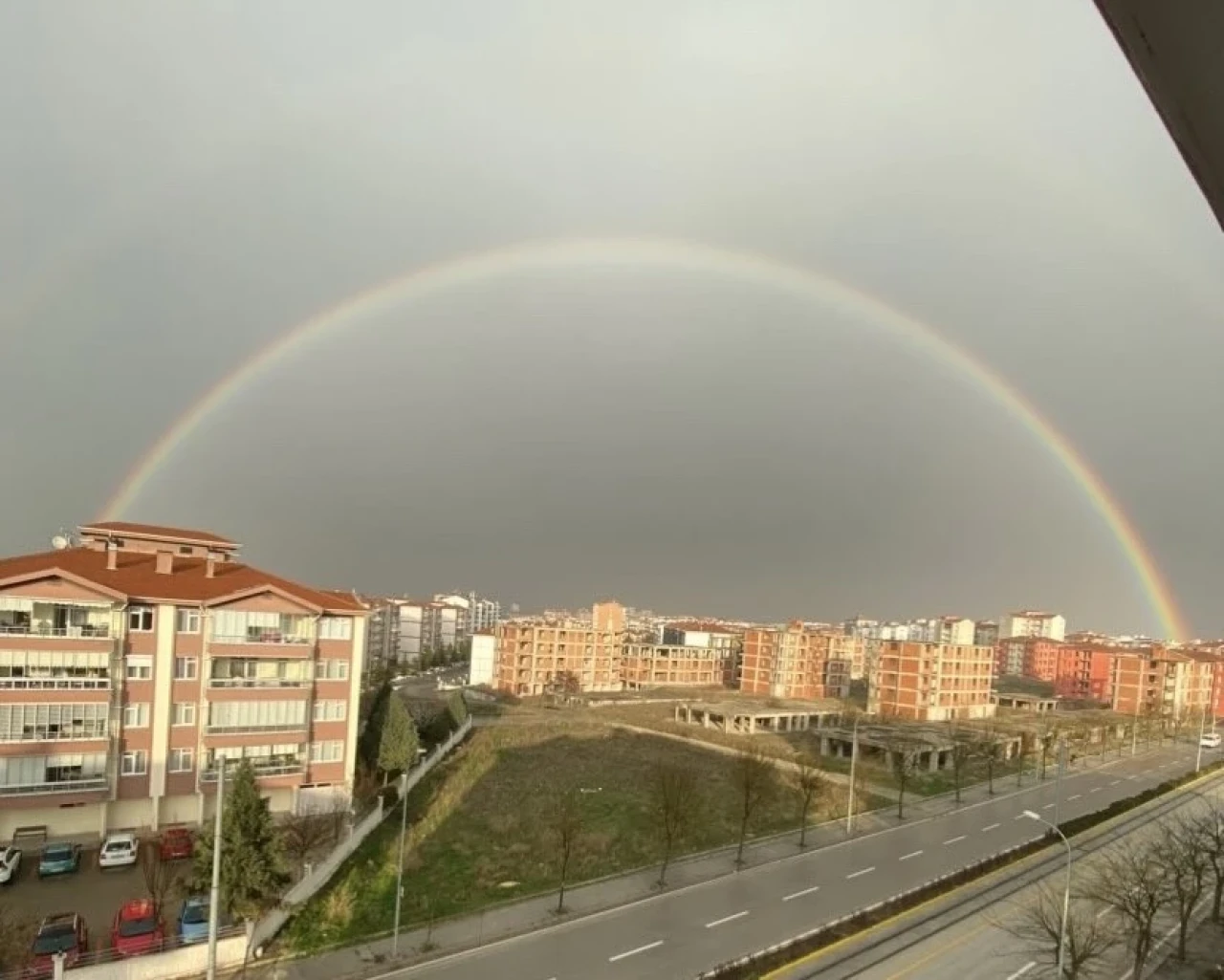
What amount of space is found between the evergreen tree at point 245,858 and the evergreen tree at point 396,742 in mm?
11775

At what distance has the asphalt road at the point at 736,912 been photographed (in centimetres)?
1405

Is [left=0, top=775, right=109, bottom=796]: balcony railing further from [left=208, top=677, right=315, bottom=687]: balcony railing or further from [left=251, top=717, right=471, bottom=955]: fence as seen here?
[left=251, top=717, right=471, bottom=955]: fence

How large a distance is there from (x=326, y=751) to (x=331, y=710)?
3.69 feet

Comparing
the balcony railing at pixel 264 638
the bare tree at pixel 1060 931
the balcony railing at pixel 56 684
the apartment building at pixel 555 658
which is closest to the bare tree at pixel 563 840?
the bare tree at pixel 1060 931

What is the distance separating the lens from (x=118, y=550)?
26.0 meters

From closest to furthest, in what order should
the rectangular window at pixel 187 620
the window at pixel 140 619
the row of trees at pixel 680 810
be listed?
1. the row of trees at pixel 680 810
2. the window at pixel 140 619
3. the rectangular window at pixel 187 620

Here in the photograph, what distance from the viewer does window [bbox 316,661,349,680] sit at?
24.6 meters

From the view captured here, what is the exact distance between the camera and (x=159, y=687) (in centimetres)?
2161

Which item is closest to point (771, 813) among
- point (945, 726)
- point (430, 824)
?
point (430, 824)

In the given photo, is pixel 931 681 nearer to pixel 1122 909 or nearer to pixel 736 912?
pixel 736 912

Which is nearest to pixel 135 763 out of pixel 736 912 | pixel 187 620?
pixel 187 620

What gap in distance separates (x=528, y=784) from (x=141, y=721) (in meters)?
11.9

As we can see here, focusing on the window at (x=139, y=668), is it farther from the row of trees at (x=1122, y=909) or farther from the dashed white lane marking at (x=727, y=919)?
the row of trees at (x=1122, y=909)

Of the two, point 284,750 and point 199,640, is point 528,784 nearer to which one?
point 284,750
